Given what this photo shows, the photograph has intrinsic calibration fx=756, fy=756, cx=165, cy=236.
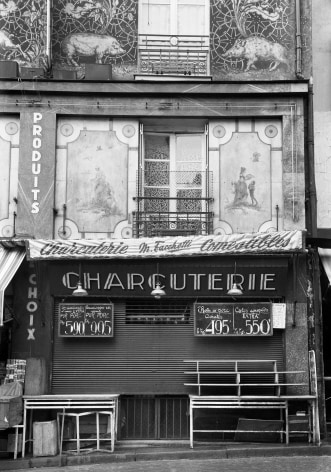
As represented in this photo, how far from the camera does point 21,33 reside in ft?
49.6

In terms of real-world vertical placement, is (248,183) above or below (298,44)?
below

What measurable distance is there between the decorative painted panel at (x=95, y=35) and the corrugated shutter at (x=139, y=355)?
4924 millimetres

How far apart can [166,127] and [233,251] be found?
9.85 ft

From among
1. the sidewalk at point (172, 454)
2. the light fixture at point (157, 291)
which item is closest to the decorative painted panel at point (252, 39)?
the light fixture at point (157, 291)

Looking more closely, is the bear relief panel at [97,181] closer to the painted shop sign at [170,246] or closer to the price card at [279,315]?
the painted shop sign at [170,246]

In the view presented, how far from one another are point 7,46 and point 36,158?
2.43 m

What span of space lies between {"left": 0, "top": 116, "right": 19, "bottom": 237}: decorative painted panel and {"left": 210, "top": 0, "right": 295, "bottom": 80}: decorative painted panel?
4.18 meters

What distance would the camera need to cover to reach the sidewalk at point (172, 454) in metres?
12.9

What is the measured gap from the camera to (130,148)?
14.9 metres

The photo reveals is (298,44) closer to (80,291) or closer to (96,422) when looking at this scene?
(80,291)

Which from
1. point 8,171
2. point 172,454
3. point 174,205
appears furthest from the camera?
point 174,205

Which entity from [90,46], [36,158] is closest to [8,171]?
[36,158]

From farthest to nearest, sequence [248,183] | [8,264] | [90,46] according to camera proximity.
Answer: [90,46]
[248,183]
[8,264]

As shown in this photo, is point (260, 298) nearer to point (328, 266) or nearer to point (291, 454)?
point (328, 266)
